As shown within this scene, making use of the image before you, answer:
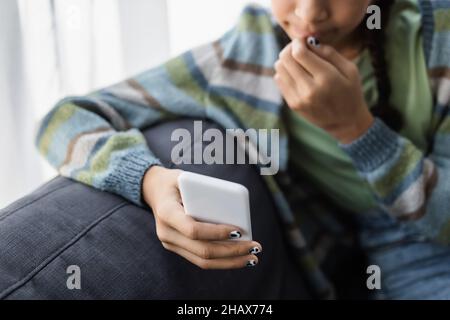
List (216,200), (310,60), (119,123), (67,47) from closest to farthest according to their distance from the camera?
(216,200) < (310,60) < (119,123) < (67,47)

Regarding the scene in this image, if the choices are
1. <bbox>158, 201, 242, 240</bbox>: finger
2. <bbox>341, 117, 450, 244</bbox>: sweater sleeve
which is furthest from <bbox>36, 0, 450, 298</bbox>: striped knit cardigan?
<bbox>158, 201, 242, 240</bbox>: finger

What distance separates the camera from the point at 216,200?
50cm

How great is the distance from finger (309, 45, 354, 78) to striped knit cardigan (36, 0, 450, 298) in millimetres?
81

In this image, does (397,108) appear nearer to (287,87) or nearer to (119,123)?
(287,87)

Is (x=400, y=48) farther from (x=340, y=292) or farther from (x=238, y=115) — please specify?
(x=340, y=292)

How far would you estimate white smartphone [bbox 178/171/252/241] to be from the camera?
486mm

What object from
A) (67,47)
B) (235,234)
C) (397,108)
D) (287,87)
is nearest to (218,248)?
(235,234)

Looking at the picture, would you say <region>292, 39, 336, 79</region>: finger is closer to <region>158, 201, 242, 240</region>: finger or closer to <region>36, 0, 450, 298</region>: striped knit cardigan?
<region>36, 0, 450, 298</region>: striped knit cardigan

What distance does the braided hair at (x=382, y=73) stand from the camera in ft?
2.42

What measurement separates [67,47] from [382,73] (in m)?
0.55

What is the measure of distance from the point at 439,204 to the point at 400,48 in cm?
23


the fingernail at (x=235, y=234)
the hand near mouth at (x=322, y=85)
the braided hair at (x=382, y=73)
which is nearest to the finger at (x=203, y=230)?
the fingernail at (x=235, y=234)

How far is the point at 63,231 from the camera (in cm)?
55

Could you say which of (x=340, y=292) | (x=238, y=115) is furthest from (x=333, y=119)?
(x=340, y=292)
